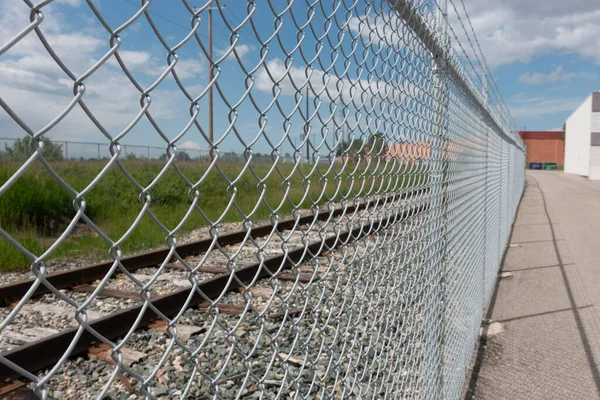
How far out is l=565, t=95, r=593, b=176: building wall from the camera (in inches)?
1919

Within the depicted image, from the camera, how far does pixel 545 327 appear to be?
18.6ft

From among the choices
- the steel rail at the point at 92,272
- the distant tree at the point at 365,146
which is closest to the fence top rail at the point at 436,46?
the distant tree at the point at 365,146

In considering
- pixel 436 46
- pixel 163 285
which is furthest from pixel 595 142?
pixel 436 46

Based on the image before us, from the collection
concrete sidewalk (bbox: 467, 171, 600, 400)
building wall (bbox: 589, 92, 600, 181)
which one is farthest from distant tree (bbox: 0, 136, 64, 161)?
building wall (bbox: 589, 92, 600, 181)

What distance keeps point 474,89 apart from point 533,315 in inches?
109

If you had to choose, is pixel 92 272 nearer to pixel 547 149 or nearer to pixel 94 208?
pixel 94 208

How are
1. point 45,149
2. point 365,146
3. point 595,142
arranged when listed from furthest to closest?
1. point 595,142
2. point 45,149
3. point 365,146

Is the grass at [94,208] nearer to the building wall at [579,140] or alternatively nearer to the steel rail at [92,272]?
the steel rail at [92,272]

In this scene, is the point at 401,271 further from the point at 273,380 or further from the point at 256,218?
the point at 256,218

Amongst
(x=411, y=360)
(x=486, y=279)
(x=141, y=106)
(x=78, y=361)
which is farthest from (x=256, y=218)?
(x=141, y=106)

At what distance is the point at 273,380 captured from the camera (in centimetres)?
351

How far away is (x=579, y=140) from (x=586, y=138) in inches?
241

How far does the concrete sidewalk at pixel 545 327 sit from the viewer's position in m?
4.30

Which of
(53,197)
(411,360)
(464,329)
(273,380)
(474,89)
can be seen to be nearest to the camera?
(411,360)
